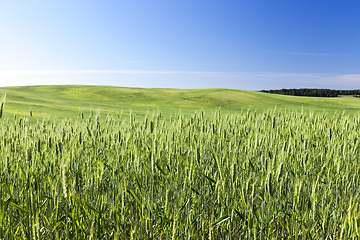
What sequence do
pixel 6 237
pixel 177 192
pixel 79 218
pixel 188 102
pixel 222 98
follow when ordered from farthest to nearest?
pixel 222 98 → pixel 188 102 → pixel 177 192 → pixel 79 218 → pixel 6 237

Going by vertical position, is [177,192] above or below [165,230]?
above

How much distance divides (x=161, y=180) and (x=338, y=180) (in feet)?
4.96

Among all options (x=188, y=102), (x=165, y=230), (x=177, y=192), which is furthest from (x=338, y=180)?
(x=188, y=102)

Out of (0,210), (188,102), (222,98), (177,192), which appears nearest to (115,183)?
(177,192)

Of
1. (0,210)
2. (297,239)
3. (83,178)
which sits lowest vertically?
(297,239)

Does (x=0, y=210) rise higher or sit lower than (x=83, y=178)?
higher

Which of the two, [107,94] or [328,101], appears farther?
[107,94]

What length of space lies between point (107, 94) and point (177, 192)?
944 inches

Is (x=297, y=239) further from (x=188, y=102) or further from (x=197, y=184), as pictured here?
(x=188, y=102)

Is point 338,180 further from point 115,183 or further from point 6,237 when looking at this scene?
point 6,237

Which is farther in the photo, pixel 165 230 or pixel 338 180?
pixel 338 180

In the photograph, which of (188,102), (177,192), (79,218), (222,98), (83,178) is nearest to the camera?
(79,218)

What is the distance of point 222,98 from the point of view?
2189cm

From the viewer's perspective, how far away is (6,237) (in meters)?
1.33
